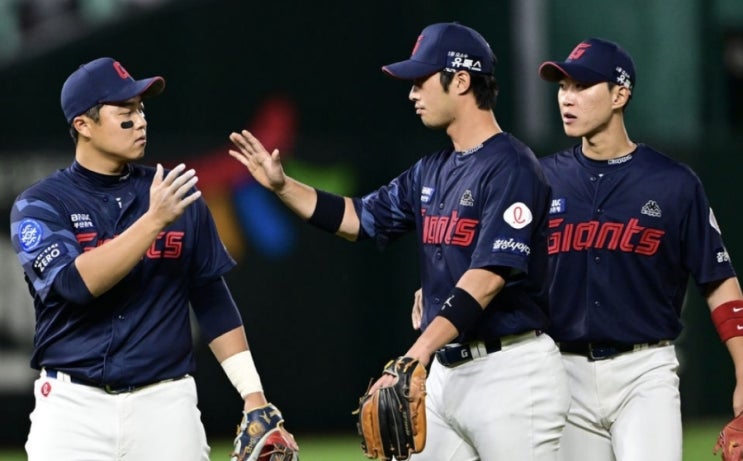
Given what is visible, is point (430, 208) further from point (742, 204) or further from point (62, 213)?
point (742, 204)

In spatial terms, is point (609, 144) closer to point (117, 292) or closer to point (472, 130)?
point (472, 130)

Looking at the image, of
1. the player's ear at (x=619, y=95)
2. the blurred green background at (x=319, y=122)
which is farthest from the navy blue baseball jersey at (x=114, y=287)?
the blurred green background at (x=319, y=122)

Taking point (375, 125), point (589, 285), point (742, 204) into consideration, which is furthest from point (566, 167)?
point (375, 125)

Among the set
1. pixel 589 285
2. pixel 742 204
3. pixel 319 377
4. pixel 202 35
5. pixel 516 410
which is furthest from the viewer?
pixel 202 35

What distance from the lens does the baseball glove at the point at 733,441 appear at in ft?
21.0

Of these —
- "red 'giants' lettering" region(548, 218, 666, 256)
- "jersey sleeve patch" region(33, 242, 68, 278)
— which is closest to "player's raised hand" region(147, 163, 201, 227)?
"jersey sleeve patch" region(33, 242, 68, 278)

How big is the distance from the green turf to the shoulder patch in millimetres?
5094

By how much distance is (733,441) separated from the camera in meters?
6.40

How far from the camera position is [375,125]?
1463 cm

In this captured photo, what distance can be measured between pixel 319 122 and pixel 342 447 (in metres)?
4.01

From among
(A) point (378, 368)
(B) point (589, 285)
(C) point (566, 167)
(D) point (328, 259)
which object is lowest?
(A) point (378, 368)

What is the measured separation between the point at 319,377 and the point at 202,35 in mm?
4014

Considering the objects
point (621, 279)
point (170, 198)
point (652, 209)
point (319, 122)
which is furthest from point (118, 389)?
point (319, 122)

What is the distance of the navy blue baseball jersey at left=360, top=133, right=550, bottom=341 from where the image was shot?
5859 mm
